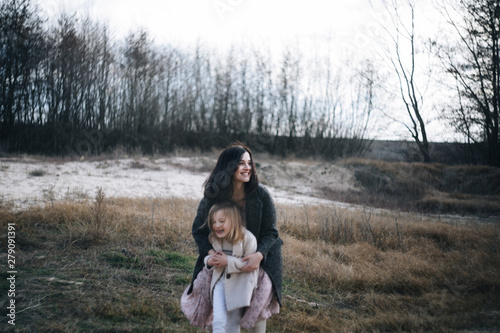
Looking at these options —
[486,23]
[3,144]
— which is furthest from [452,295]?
[3,144]

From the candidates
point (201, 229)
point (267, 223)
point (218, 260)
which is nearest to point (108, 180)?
point (201, 229)

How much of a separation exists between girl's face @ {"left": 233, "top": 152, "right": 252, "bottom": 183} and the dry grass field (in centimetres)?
196

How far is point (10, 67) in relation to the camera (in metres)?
19.5

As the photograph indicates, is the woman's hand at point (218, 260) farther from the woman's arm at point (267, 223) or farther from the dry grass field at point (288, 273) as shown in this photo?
the dry grass field at point (288, 273)

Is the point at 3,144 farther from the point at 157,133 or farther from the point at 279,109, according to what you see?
the point at 279,109

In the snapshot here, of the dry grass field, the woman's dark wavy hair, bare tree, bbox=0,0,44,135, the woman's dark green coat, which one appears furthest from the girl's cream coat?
bare tree, bbox=0,0,44,135

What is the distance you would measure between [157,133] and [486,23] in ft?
76.1

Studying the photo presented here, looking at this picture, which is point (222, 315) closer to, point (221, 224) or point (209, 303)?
point (209, 303)

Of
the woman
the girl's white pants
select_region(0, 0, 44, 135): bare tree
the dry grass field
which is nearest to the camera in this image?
the girl's white pants

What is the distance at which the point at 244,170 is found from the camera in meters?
2.60

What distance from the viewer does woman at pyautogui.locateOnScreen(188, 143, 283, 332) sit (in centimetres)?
255

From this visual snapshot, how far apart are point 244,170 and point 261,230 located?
53cm

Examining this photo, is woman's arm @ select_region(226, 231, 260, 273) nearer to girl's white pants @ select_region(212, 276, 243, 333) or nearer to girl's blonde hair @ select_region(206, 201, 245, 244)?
girl's blonde hair @ select_region(206, 201, 245, 244)

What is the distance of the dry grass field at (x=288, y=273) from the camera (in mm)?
3746
